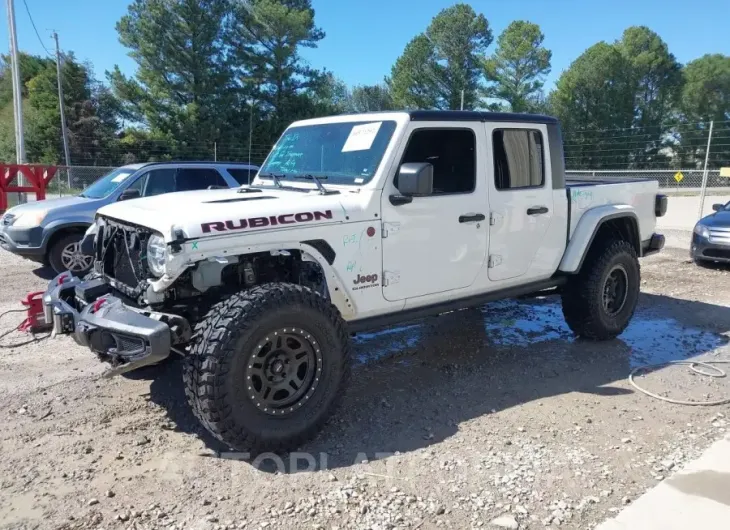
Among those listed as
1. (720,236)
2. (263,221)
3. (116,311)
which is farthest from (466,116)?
(720,236)

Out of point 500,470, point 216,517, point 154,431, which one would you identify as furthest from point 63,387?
point 500,470

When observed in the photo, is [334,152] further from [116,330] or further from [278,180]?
[116,330]

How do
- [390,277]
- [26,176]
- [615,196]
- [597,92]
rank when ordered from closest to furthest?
[390,277]
[615,196]
[26,176]
[597,92]

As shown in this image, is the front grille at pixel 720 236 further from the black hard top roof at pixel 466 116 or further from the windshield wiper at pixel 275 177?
the windshield wiper at pixel 275 177

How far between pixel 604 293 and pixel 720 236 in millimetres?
5457

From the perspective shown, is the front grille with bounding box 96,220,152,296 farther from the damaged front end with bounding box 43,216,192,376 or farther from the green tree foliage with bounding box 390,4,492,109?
the green tree foliage with bounding box 390,4,492,109

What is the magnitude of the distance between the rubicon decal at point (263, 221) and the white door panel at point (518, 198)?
5.37ft

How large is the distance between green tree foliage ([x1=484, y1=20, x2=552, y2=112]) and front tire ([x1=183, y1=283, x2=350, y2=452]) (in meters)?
43.4

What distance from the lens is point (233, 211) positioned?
348cm

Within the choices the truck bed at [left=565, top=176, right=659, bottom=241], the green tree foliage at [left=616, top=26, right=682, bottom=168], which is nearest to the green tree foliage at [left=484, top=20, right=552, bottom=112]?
the green tree foliage at [left=616, top=26, right=682, bottom=168]

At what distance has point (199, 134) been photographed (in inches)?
1358

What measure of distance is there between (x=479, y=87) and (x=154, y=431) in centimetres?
4517

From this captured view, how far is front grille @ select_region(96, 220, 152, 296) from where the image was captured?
11.8 feet

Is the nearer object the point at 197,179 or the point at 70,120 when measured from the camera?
the point at 197,179
